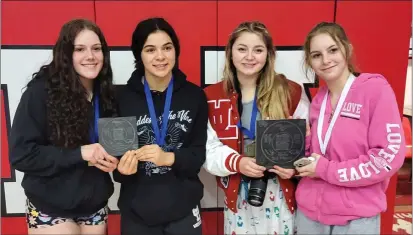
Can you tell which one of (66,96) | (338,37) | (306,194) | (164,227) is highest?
(338,37)

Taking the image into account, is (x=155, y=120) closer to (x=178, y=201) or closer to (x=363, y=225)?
(x=178, y=201)

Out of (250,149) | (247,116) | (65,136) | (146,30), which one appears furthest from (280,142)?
(65,136)

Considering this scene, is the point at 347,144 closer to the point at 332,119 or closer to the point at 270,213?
the point at 332,119

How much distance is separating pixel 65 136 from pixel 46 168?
16 centimetres

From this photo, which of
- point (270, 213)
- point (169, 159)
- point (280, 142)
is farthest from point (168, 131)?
point (270, 213)

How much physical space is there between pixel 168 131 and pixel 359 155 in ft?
2.90

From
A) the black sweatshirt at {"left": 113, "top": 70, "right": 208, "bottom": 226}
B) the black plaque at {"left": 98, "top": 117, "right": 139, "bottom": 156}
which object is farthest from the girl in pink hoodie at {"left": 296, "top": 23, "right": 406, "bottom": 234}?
the black plaque at {"left": 98, "top": 117, "right": 139, "bottom": 156}

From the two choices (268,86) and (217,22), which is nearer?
(268,86)

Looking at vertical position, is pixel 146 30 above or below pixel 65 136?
above

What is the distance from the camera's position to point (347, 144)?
1571 millimetres

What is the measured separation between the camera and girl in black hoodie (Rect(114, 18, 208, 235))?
5.50 ft

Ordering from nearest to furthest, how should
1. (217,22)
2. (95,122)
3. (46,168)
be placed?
1. (46,168)
2. (95,122)
3. (217,22)

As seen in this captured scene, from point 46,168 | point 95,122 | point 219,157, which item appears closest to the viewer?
point 46,168

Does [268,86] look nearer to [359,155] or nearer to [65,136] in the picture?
[359,155]
